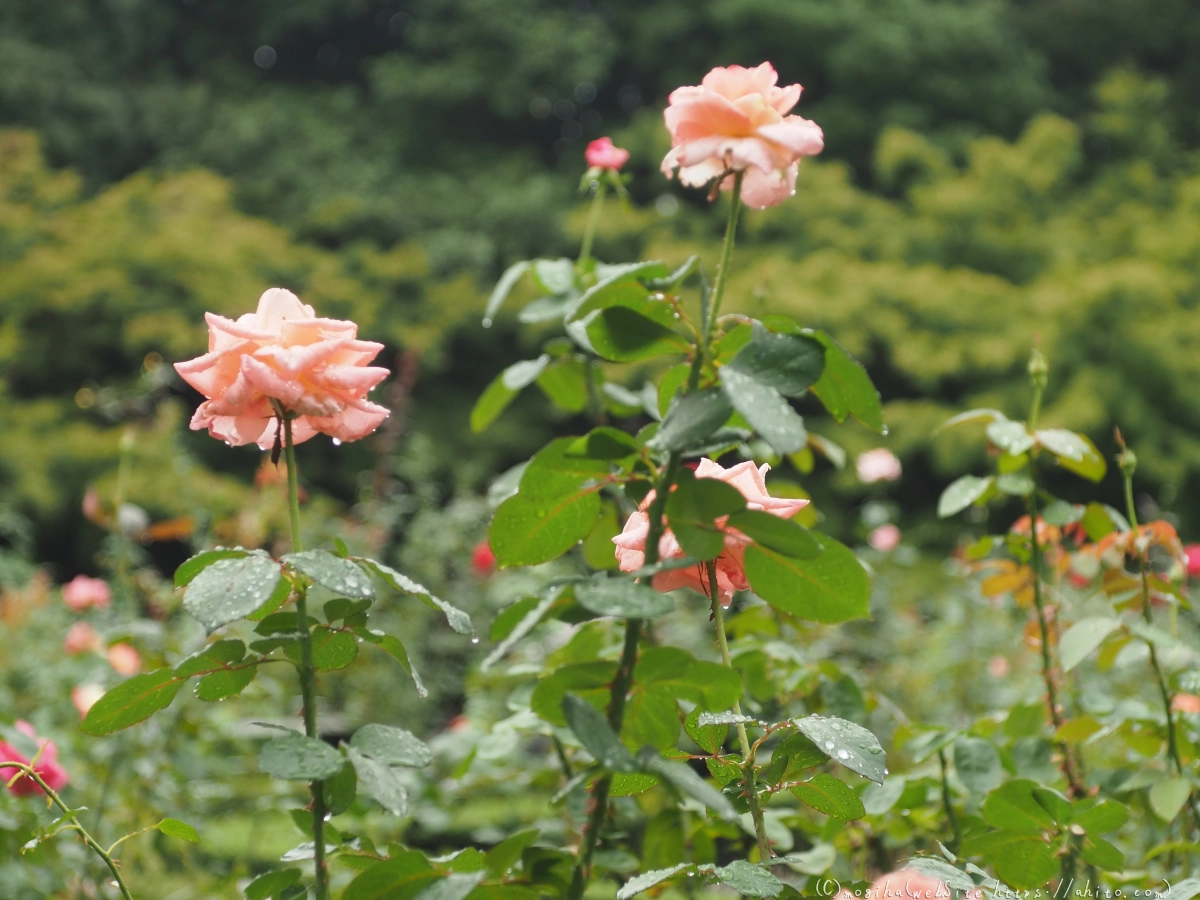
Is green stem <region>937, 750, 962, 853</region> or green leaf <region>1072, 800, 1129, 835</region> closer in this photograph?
green leaf <region>1072, 800, 1129, 835</region>

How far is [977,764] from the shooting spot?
0.78 meters

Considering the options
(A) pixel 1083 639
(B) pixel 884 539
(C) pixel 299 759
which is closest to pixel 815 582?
(C) pixel 299 759

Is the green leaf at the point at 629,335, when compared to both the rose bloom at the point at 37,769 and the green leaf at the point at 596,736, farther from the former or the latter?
the rose bloom at the point at 37,769

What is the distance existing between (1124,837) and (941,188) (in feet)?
19.1

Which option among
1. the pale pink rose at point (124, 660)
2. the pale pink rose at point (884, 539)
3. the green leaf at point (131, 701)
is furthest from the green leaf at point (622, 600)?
the pale pink rose at point (884, 539)

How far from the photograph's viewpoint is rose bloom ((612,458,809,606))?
0.52 m

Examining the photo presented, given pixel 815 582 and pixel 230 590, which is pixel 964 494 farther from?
pixel 230 590

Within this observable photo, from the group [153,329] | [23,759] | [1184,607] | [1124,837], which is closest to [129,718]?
[23,759]

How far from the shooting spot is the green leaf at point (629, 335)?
466 millimetres

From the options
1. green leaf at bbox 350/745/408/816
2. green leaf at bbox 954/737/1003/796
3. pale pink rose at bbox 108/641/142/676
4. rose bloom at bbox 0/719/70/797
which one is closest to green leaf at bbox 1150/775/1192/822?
green leaf at bbox 954/737/1003/796

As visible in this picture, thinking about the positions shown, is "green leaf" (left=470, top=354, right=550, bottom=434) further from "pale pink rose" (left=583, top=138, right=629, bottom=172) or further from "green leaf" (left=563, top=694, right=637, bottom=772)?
"green leaf" (left=563, top=694, right=637, bottom=772)

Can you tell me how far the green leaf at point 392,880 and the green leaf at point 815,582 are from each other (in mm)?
224

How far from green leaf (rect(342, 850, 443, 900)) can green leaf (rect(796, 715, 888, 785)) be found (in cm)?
21

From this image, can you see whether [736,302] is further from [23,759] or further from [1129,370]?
[23,759]
